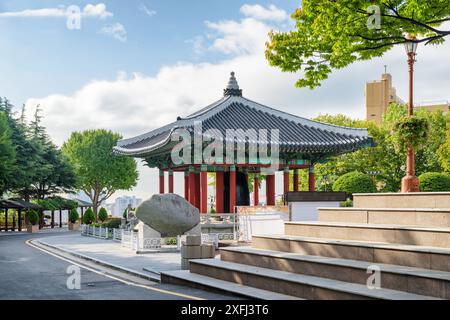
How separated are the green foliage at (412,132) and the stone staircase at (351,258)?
2152 mm

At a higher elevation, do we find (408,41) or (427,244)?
(408,41)

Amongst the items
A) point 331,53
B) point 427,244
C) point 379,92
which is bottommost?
point 427,244

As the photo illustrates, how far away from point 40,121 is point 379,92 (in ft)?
178

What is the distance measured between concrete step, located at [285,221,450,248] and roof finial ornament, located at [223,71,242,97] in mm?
24438

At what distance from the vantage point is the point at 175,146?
3070cm

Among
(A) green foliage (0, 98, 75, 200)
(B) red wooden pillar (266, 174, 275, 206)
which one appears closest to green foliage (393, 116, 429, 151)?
(B) red wooden pillar (266, 174, 275, 206)

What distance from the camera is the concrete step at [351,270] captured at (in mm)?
8945

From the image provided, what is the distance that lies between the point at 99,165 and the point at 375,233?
65.5 meters

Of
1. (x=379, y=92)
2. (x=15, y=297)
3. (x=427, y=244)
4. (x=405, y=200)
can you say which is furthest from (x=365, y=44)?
(x=379, y=92)

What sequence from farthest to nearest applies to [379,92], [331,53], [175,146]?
1. [379,92]
2. [175,146]
3. [331,53]

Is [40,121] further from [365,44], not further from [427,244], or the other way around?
[427,244]

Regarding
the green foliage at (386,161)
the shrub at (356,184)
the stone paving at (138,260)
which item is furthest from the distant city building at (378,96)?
the stone paving at (138,260)
